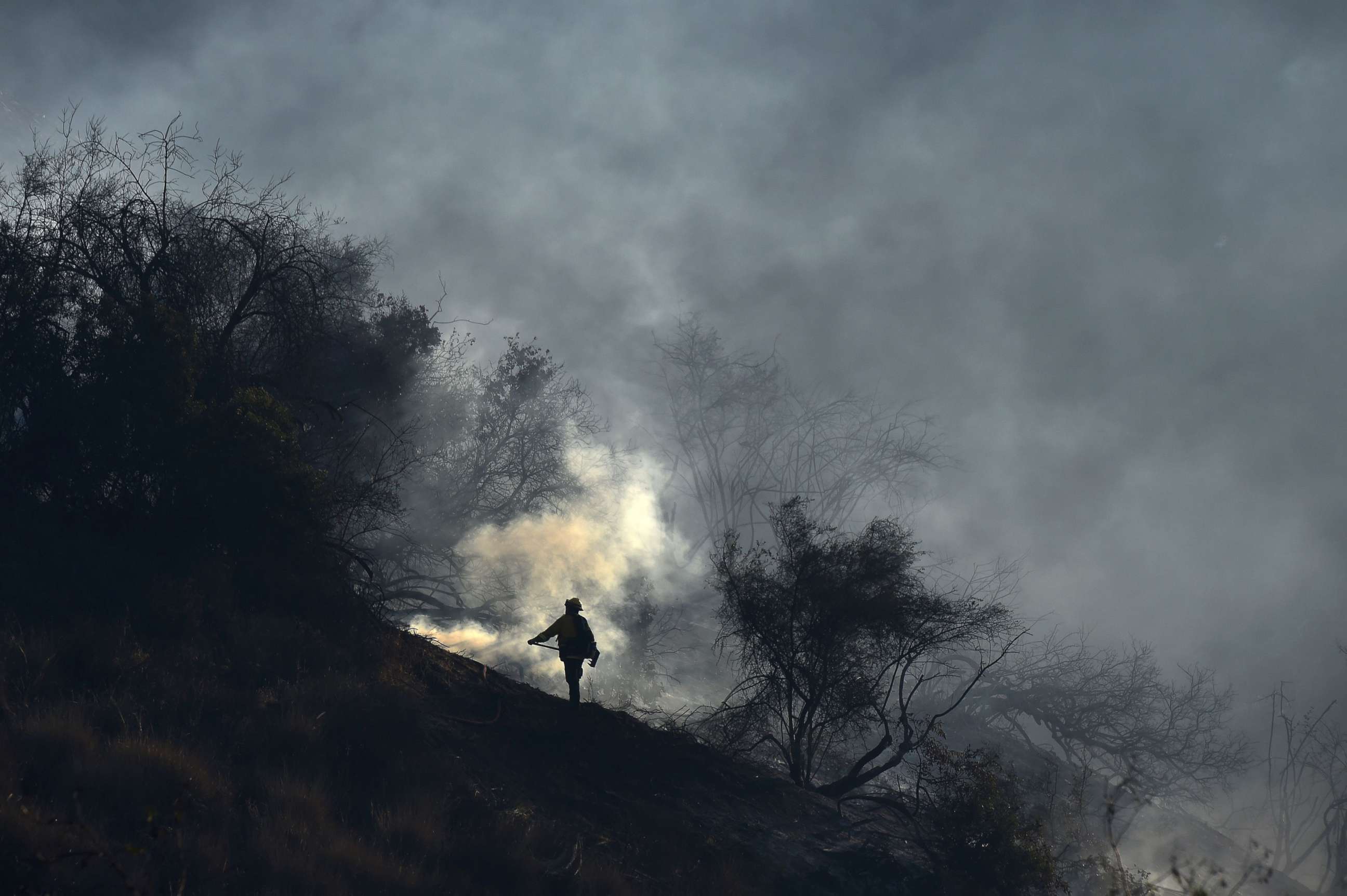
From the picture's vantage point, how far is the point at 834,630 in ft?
42.7

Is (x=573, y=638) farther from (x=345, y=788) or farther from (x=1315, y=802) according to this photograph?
(x=1315, y=802)

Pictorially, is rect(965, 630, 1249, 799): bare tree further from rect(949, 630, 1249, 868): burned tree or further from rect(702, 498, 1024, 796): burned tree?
rect(702, 498, 1024, 796): burned tree

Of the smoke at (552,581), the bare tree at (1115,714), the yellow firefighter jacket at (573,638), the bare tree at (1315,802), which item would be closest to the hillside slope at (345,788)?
the yellow firefighter jacket at (573,638)

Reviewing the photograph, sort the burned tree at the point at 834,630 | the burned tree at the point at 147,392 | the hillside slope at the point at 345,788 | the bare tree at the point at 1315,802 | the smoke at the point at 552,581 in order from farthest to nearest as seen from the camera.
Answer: the bare tree at the point at 1315,802 → the smoke at the point at 552,581 → the burned tree at the point at 834,630 → the burned tree at the point at 147,392 → the hillside slope at the point at 345,788

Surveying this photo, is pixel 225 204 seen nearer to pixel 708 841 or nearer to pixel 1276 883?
pixel 708 841

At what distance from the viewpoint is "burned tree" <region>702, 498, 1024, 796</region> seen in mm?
12953

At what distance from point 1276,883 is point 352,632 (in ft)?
114

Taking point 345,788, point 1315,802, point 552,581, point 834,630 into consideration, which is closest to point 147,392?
point 345,788

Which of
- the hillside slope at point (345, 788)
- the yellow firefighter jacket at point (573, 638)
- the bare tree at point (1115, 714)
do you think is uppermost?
the bare tree at point (1115, 714)

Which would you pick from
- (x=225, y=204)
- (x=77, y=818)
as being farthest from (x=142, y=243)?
(x=77, y=818)

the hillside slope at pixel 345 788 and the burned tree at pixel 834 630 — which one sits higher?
the burned tree at pixel 834 630

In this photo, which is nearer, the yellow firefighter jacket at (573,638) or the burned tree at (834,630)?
the yellow firefighter jacket at (573,638)

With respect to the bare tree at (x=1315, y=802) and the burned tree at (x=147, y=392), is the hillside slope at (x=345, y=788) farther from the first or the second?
the bare tree at (x=1315, y=802)

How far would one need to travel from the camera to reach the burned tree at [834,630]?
1295cm
